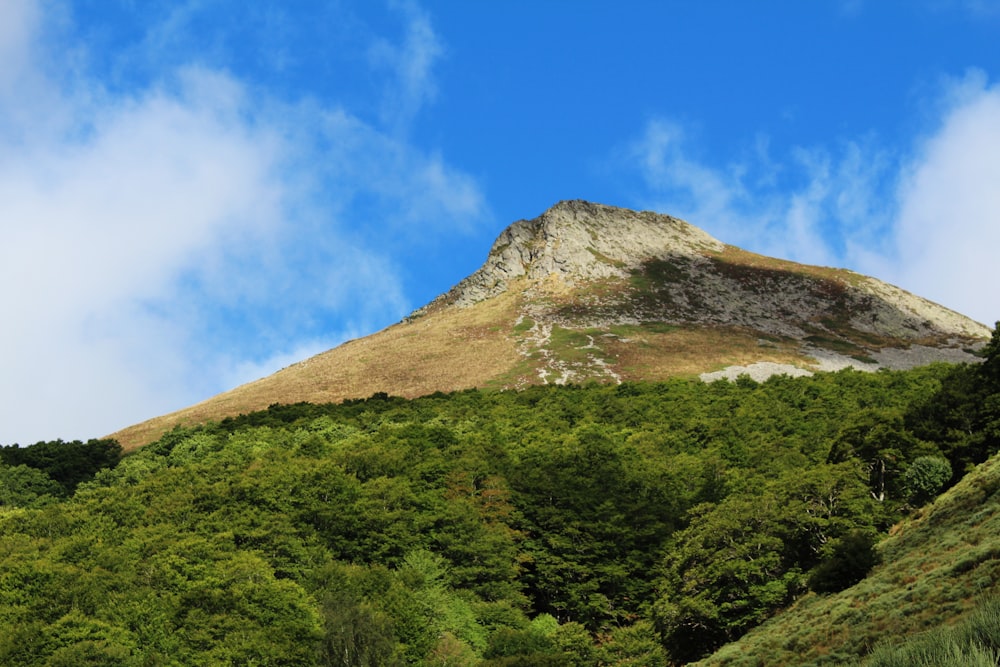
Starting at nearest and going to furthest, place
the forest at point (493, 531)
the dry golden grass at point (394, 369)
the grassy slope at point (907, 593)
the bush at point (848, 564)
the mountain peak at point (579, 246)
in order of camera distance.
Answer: the grassy slope at point (907, 593) → the bush at point (848, 564) → the forest at point (493, 531) → the dry golden grass at point (394, 369) → the mountain peak at point (579, 246)

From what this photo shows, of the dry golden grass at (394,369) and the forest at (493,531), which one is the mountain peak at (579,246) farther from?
the forest at (493,531)

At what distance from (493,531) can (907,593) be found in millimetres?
41547

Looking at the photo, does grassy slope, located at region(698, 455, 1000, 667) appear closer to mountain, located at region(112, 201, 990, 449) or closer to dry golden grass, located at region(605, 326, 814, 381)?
dry golden grass, located at region(605, 326, 814, 381)

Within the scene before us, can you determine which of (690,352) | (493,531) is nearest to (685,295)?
(690,352)

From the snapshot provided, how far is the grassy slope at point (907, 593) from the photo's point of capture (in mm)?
27047

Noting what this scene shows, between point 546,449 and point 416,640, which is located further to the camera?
point 546,449

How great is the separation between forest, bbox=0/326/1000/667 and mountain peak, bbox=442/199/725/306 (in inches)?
2633

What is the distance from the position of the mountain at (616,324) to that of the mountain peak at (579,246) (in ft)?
1.08

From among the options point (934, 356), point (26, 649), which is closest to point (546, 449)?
point (26, 649)

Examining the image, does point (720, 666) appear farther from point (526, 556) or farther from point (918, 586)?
point (526, 556)

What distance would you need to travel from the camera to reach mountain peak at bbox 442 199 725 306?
16638cm

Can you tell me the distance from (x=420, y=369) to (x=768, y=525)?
276 ft

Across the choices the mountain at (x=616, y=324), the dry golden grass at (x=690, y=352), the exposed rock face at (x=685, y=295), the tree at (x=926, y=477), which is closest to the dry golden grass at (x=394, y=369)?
the mountain at (x=616, y=324)

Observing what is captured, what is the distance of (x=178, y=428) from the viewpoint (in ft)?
389
